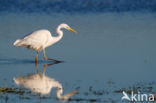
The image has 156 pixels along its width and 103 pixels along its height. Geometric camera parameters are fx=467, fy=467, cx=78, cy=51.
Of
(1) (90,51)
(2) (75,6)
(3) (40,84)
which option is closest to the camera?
(3) (40,84)

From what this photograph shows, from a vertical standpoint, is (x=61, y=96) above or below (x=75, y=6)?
below

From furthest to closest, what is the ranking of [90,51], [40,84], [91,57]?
[90,51], [91,57], [40,84]

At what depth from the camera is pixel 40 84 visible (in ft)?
33.9

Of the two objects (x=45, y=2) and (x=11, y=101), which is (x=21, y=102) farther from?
(x=45, y=2)

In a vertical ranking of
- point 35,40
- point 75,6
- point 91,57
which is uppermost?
point 75,6

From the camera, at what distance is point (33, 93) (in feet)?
30.7

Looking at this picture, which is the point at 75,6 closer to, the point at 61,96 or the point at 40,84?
the point at 40,84

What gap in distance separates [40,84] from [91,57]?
347 centimetres

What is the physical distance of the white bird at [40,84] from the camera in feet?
30.8

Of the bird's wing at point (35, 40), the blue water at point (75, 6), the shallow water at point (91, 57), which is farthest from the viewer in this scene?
the blue water at point (75, 6)

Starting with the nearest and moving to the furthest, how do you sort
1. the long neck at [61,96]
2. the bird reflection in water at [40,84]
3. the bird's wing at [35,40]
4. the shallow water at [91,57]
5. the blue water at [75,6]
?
the long neck at [61,96]
the bird reflection in water at [40,84]
the shallow water at [91,57]
the bird's wing at [35,40]
the blue water at [75,6]

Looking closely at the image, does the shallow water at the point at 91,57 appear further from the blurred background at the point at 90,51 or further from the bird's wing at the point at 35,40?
the bird's wing at the point at 35,40

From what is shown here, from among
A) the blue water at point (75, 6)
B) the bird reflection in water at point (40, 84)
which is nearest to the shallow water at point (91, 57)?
the bird reflection in water at point (40, 84)

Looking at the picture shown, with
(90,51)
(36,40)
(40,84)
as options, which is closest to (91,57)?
(90,51)
